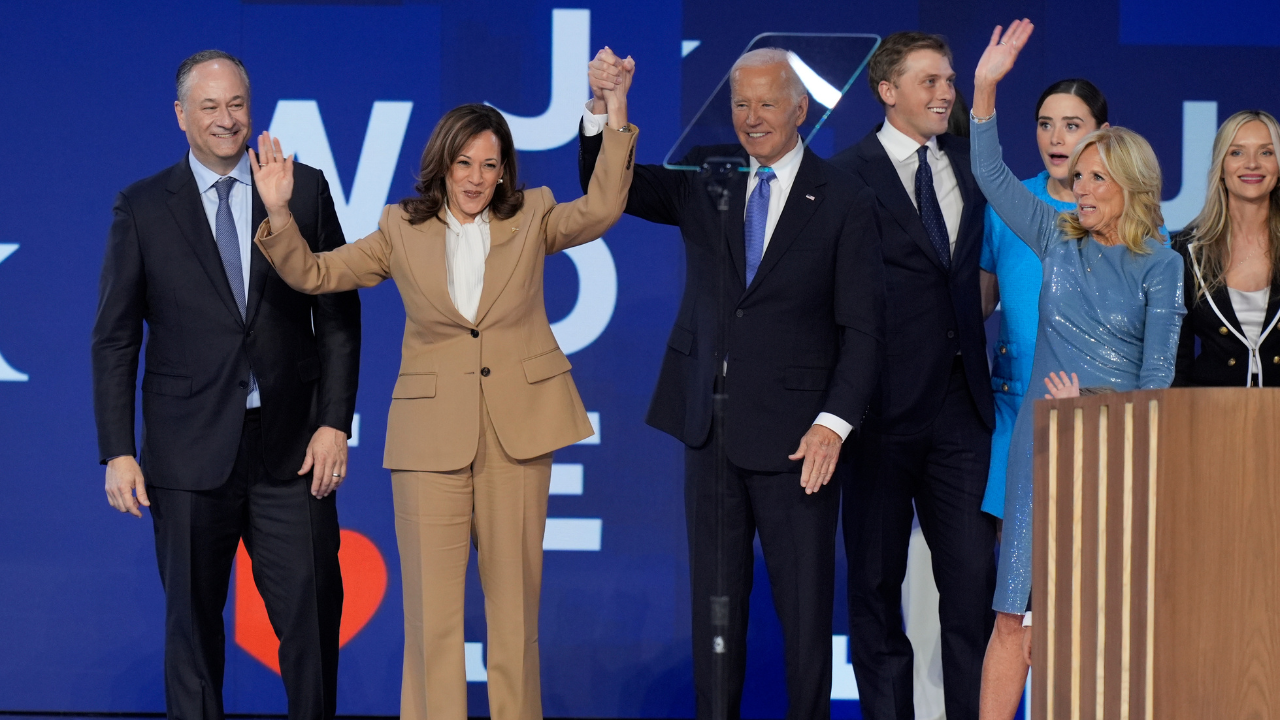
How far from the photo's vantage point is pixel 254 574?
3.19 m

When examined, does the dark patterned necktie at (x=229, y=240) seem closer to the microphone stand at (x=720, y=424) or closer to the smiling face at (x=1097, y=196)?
the microphone stand at (x=720, y=424)

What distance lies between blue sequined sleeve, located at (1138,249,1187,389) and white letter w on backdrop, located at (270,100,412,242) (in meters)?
2.49

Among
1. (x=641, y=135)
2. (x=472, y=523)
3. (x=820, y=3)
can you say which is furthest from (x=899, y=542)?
(x=820, y=3)

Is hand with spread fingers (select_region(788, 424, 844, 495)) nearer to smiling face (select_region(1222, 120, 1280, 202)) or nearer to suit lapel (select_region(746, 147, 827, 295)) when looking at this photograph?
suit lapel (select_region(746, 147, 827, 295))

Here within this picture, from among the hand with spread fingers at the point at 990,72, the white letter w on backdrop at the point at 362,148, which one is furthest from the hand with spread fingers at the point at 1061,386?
the white letter w on backdrop at the point at 362,148

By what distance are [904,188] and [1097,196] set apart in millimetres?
608

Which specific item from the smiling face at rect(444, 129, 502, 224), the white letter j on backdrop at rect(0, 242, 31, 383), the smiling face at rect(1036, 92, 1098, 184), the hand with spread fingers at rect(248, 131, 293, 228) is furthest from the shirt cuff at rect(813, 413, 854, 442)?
the white letter j on backdrop at rect(0, 242, 31, 383)

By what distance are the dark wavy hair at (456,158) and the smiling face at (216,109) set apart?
1.57 ft

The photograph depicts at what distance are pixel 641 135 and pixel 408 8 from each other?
0.89 meters

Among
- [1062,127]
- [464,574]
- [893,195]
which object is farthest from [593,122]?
[1062,127]

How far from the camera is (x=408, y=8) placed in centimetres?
438

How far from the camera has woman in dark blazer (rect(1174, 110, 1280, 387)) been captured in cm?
316

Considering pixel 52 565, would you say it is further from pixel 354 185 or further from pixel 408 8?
pixel 408 8

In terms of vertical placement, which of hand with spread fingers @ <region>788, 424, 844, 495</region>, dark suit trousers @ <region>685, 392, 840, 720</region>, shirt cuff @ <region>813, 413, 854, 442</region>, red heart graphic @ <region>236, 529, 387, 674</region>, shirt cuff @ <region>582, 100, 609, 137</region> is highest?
shirt cuff @ <region>582, 100, 609, 137</region>
